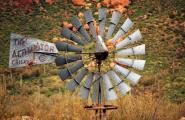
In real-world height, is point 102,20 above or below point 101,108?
above

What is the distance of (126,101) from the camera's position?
12.3m

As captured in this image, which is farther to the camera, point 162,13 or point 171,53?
point 162,13

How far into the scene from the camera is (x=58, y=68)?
21.0 m

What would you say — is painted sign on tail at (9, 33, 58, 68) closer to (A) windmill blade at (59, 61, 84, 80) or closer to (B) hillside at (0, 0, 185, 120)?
(B) hillside at (0, 0, 185, 120)

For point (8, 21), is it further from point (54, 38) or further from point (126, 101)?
point (126, 101)

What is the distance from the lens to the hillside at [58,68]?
43.0 ft

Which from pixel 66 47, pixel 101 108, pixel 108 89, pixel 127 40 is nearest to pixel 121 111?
pixel 108 89

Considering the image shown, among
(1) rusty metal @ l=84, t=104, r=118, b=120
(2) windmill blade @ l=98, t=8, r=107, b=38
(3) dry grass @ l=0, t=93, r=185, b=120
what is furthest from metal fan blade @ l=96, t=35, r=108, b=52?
(3) dry grass @ l=0, t=93, r=185, b=120

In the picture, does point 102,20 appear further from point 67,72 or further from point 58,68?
point 58,68

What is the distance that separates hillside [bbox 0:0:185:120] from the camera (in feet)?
43.0

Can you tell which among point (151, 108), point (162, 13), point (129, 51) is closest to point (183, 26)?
point (162, 13)

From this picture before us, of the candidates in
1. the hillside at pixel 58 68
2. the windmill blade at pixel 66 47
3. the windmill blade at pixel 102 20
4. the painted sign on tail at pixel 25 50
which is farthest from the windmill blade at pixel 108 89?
the hillside at pixel 58 68

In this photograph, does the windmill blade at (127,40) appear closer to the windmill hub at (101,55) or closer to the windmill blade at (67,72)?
the windmill hub at (101,55)

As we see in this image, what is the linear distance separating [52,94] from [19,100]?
3.60 metres
